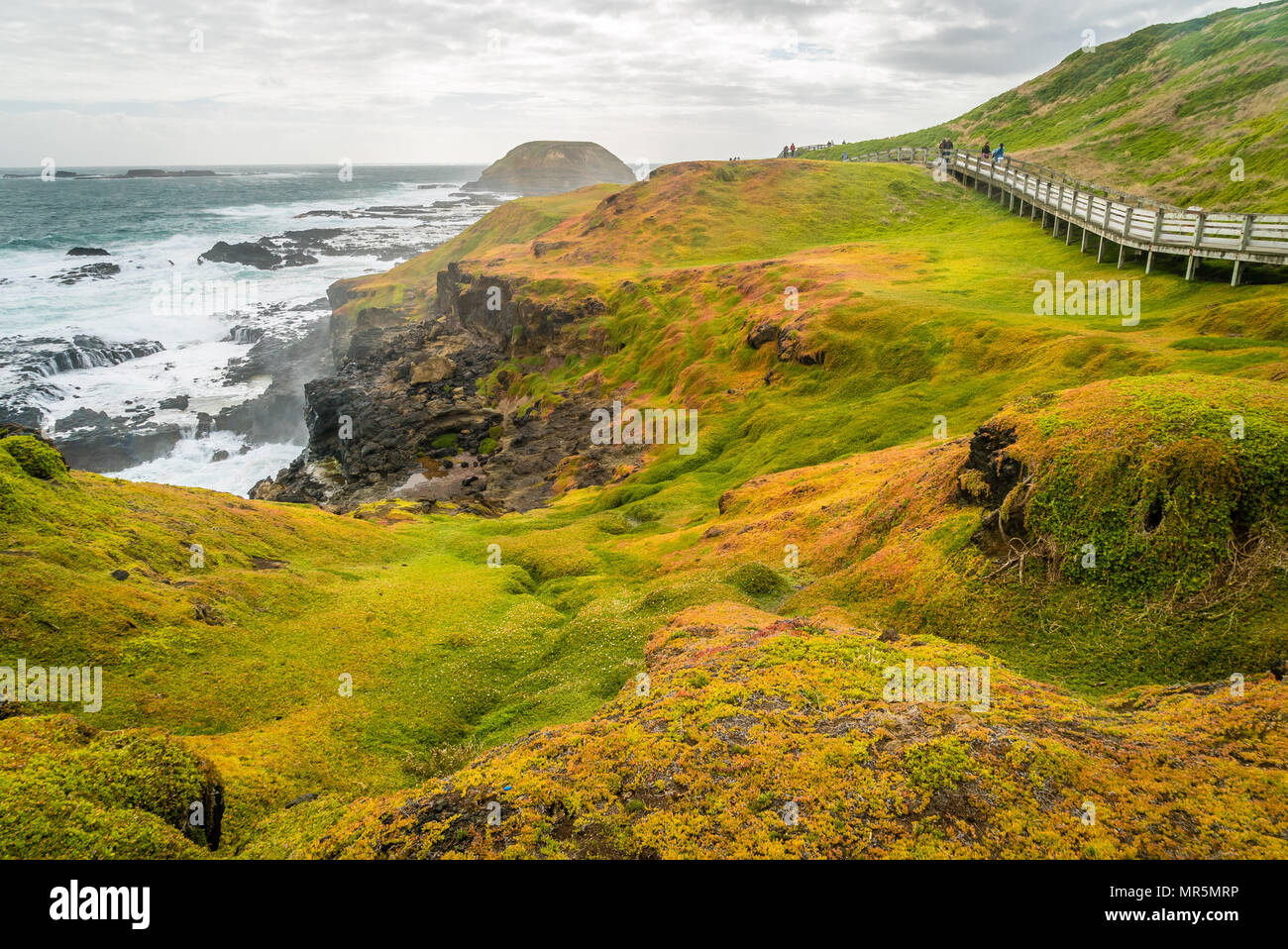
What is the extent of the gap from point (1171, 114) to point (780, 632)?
A: 3291 inches

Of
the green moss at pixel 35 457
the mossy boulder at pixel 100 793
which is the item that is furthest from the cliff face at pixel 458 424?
the mossy boulder at pixel 100 793

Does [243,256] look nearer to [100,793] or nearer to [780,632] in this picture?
[100,793]

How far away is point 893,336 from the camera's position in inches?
1702

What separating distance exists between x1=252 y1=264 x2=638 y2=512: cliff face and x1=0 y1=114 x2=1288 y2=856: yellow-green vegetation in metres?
15.9

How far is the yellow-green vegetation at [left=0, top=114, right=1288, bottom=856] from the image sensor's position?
9.45m

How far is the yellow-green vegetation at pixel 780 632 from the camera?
945cm

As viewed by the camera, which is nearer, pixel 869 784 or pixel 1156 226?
pixel 869 784

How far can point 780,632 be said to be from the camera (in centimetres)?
1602

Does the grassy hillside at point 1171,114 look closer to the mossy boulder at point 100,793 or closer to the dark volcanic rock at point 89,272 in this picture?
the mossy boulder at point 100,793

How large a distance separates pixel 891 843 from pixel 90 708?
16.4 m

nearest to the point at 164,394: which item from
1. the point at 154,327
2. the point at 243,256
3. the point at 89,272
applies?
the point at 154,327

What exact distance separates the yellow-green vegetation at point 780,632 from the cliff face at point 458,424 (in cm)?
1585
